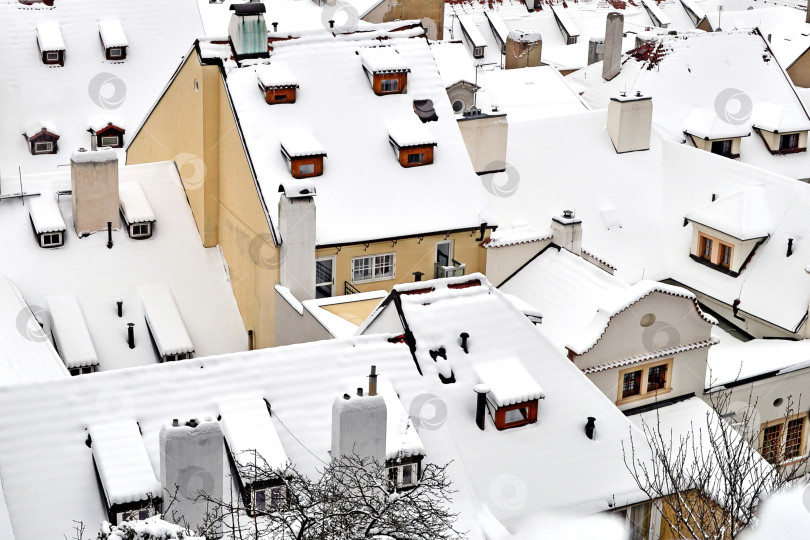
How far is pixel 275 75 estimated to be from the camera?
4150cm

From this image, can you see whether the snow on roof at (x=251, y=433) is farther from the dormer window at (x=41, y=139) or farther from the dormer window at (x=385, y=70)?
the dormer window at (x=41, y=139)

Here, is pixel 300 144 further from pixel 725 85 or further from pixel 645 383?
pixel 725 85

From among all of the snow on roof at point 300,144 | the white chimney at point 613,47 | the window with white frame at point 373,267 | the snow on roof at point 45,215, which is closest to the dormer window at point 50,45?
the snow on roof at point 45,215

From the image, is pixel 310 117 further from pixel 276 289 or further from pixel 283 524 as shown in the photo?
pixel 283 524

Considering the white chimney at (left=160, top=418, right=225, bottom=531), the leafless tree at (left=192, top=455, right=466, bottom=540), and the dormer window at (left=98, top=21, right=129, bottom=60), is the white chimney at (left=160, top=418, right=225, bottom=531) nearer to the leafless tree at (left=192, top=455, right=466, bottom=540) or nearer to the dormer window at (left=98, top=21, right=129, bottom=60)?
the leafless tree at (left=192, top=455, right=466, bottom=540)

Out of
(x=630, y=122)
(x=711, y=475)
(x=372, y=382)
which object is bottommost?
(x=711, y=475)

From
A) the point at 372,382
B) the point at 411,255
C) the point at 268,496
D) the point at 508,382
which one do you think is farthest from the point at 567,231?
the point at 268,496

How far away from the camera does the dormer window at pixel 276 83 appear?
135ft

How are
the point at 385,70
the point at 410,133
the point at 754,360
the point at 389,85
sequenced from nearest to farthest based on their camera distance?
the point at 754,360, the point at 410,133, the point at 385,70, the point at 389,85

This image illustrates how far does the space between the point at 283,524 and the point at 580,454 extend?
975cm

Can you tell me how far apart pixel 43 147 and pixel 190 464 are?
103 ft

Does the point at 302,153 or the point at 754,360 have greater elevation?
the point at 302,153

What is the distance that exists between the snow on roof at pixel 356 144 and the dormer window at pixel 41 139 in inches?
594

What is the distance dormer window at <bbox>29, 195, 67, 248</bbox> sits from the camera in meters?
40.2
